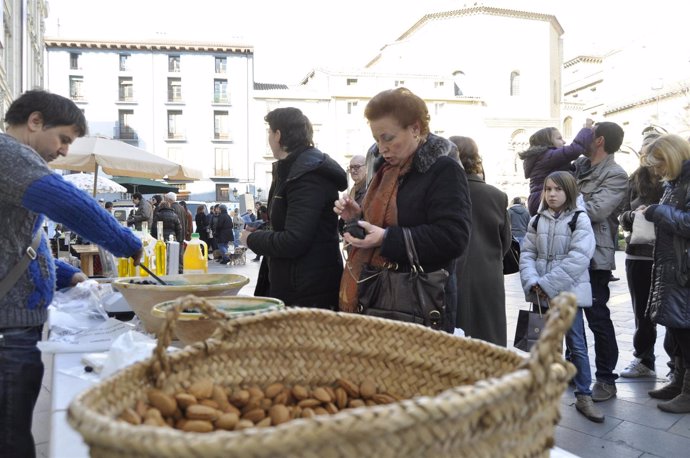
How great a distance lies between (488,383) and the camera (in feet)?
2.13

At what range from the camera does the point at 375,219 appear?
7.04 feet

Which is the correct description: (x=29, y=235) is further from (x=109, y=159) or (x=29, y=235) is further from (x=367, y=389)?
(x=109, y=159)

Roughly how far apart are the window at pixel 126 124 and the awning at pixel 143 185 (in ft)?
75.1

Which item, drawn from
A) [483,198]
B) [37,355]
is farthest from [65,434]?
[483,198]

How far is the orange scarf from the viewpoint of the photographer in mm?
2107

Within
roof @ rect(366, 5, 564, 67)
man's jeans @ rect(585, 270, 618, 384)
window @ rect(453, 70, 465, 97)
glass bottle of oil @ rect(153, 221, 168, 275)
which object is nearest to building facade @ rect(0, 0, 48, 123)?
glass bottle of oil @ rect(153, 221, 168, 275)

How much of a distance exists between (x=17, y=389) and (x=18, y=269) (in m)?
0.35

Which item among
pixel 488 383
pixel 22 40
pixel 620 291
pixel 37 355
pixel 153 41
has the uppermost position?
pixel 153 41

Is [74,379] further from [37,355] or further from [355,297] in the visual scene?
[355,297]

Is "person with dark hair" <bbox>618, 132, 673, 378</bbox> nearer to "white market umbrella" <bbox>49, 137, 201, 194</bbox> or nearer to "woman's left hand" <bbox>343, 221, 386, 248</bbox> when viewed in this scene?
"woman's left hand" <bbox>343, 221, 386, 248</bbox>

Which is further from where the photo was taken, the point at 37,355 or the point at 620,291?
the point at 620,291

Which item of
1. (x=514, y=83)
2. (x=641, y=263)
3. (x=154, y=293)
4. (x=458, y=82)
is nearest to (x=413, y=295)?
(x=154, y=293)

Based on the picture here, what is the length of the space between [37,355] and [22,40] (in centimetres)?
1891

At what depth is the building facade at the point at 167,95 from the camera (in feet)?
126
